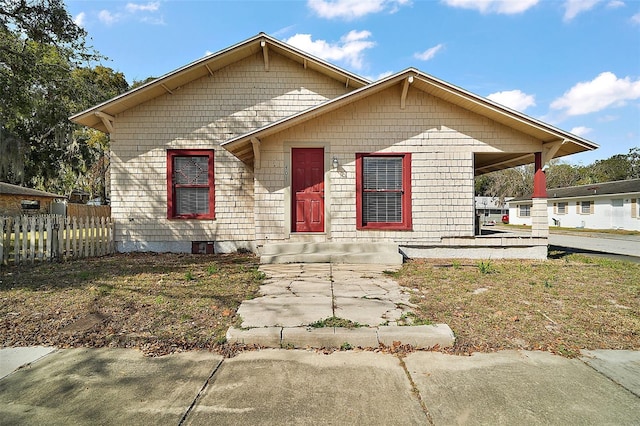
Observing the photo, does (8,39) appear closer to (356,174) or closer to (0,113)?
(0,113)

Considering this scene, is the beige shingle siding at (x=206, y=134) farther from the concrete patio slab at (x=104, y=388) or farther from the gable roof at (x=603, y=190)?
the gable roof at (x=603, y=190)

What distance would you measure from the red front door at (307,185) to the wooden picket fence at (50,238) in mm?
5233

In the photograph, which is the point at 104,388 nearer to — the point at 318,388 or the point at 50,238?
the point at 318,388

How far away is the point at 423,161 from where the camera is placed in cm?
871

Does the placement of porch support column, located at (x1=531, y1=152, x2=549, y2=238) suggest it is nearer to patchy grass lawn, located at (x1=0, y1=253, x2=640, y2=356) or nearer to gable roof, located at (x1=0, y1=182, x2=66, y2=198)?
patchy grass lawn, located at (x1=0, y1=253, x2=640, y2=356)

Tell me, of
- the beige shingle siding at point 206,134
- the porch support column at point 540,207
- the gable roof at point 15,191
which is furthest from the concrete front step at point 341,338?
the gable roof at point 15,191

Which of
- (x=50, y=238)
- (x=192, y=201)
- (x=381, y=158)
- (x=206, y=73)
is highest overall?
(x=206, y=73)

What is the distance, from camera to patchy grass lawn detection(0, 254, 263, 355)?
12.4ft

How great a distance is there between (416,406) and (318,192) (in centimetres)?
650

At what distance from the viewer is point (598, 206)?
97.6ft

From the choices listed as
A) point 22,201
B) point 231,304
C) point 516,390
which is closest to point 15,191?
point 22,201

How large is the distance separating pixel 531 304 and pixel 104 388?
516cm

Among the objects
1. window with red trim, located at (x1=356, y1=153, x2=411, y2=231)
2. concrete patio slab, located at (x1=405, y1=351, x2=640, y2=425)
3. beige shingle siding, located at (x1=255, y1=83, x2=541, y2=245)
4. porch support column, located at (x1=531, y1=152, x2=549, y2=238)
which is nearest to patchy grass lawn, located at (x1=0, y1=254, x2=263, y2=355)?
concrete patio slab, located at (x1=405, y1=351, x2=640, y2=425)

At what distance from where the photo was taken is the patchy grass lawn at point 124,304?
378cm
